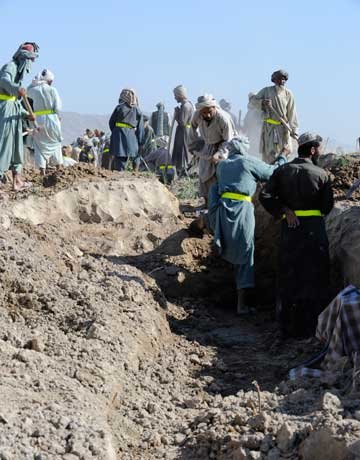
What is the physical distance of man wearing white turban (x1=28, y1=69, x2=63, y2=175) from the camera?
1262 cm

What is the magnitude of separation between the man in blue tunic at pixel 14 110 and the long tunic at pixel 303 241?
3.68m

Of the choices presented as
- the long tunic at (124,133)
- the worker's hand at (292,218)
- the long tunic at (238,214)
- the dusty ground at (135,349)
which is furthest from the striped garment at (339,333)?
the long tunic at (124,133)

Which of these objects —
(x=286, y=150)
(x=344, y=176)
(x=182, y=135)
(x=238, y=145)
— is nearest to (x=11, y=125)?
(x=238, y=145)

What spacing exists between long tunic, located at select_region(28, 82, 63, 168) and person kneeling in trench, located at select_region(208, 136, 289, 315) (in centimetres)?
450

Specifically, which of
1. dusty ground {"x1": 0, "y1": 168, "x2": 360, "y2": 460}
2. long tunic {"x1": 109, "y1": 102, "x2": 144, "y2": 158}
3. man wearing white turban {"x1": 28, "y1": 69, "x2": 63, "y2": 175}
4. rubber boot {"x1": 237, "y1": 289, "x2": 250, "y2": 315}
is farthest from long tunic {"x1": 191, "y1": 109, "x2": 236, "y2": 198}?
long tunic {"x1": 109, "y1": 102, "x2": 144, "y2": 158}

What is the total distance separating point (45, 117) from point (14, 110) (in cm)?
205

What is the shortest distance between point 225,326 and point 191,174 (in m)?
8.12

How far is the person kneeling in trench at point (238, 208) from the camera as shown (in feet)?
28.5

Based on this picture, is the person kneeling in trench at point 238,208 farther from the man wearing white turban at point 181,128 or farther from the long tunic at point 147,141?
the long tunic at point 147,141

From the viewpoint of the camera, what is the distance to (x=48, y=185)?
1031cm

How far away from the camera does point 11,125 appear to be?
1074 cm

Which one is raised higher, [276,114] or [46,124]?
[276,114]

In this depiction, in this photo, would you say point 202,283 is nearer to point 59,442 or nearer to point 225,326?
point 225,326

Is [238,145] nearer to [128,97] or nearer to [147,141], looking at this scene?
[128,97]
